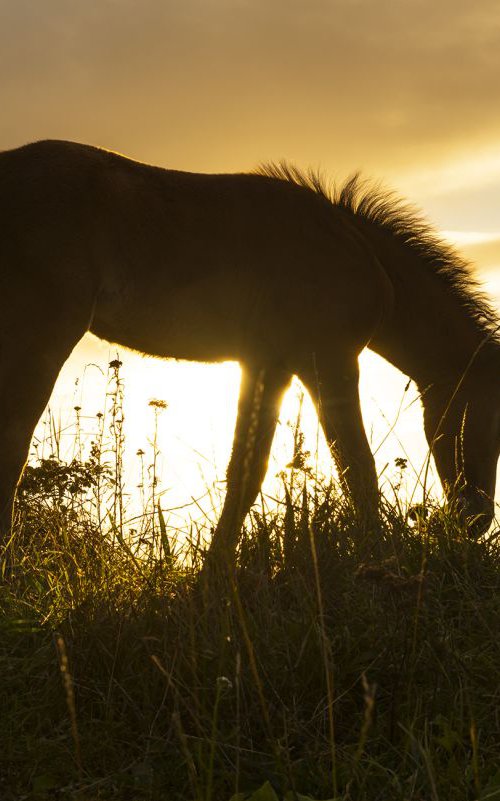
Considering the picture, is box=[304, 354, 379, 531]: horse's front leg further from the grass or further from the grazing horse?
the grass

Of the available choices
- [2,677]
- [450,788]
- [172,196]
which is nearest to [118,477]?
[172,196]

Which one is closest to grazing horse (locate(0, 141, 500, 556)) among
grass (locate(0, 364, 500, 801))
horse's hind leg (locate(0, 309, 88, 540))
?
horse's hind leg (locate(0, 309, 88, 540))

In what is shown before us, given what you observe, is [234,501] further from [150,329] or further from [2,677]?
[2,677]

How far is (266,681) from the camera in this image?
3.01m

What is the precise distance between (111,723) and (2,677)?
546mm

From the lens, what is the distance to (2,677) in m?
3.33

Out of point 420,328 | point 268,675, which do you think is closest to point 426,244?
point 420,328

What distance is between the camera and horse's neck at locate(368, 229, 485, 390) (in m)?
6.22

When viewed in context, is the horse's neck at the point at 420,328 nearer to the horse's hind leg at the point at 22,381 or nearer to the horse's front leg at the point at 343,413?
the horse's front leg at the point at 343,413

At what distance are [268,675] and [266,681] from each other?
1.2 inches

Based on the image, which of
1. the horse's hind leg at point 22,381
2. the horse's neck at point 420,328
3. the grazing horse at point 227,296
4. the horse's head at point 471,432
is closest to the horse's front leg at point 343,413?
the grazing horse at point 227,296

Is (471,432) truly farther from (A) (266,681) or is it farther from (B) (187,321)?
(A) (266,681)

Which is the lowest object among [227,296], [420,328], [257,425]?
[257,425]

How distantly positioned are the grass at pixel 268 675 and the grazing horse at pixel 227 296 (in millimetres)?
474
